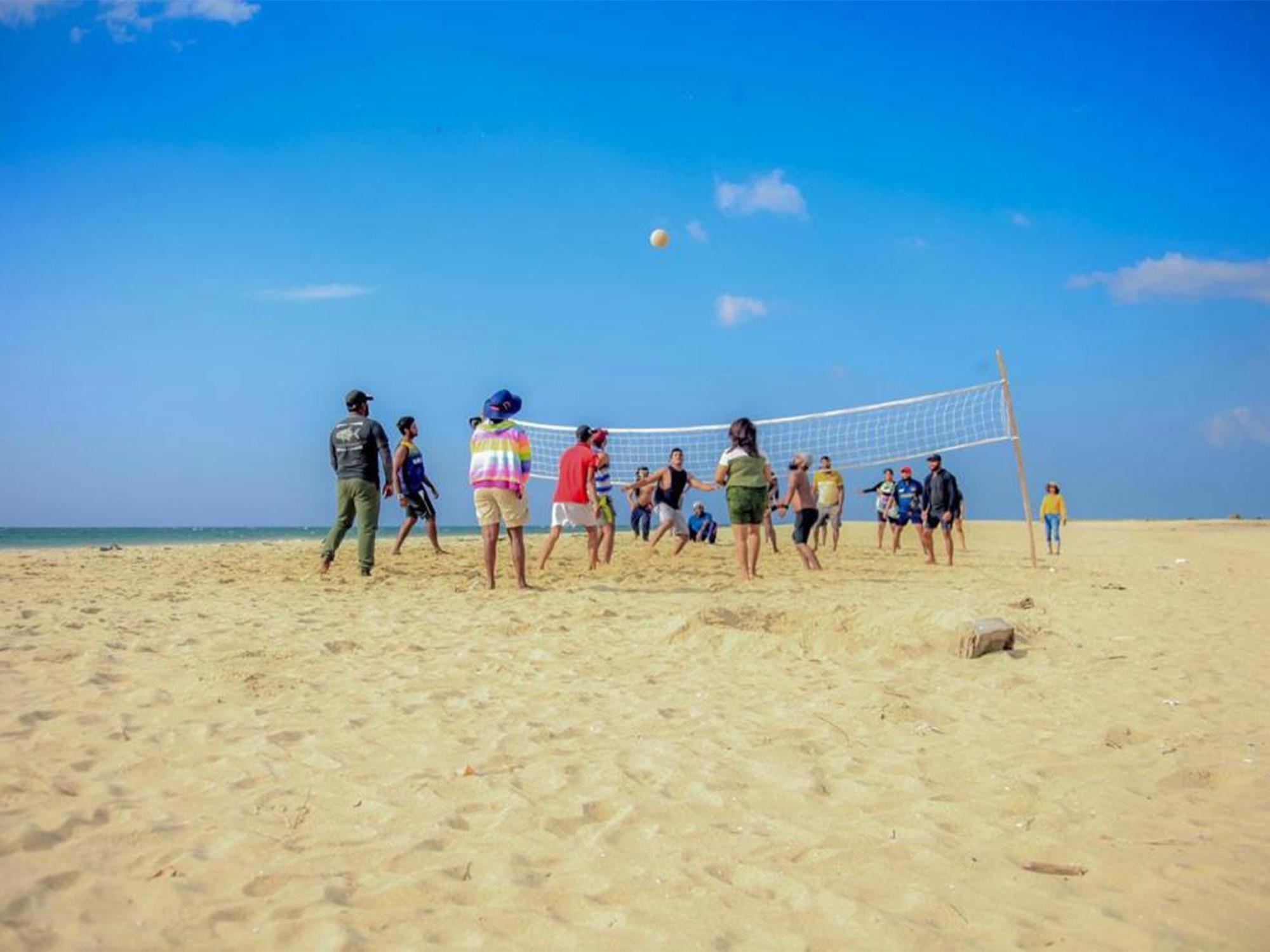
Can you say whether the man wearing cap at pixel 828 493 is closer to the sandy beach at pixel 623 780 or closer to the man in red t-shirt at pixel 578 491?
the man in red t-shirt at pixel 578 491

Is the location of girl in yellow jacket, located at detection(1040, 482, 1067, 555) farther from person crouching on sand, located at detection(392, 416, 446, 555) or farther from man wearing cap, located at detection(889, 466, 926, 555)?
person crouching on sand, located at detection(392, 416, 446, 555)

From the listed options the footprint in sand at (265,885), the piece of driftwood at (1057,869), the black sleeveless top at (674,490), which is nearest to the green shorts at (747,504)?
the black sleeveless top at (674,490)

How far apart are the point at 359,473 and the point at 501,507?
168cm

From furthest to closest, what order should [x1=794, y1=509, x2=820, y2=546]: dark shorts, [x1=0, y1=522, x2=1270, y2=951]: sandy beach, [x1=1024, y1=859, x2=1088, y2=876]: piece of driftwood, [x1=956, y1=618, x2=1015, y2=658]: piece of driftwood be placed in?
[x1=794, y1=509, x2=820, y2=546]: dark shorts → [x1=956, y1=618, x2=1015, y2=658]: piece of driftwood → [x1=1024, y1=859, x2=1088, y2=876]: piece of driftwood → [x1=0, y1=522, x2=1270, y2=951]: sandy beach

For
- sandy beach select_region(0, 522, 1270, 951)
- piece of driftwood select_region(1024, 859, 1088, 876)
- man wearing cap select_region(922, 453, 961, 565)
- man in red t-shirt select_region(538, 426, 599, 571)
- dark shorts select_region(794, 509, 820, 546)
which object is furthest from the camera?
man wearing cap select_region(922, 453, 961, 565)

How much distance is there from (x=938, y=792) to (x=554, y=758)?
1.36m

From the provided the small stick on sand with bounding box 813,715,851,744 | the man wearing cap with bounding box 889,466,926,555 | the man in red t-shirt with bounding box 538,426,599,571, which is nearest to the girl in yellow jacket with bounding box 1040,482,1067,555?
the man wearing cap with bounding box 889,466,926,555

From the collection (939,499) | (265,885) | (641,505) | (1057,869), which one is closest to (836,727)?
(1057,869)

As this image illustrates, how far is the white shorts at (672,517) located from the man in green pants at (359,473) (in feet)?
12.0

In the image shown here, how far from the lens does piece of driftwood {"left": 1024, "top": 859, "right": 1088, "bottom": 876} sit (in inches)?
94.3

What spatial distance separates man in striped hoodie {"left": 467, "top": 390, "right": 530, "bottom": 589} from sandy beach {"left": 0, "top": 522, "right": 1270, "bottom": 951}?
138 centimetres

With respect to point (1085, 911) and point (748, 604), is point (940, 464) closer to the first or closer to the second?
point (748, 604)

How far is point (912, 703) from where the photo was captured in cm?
412

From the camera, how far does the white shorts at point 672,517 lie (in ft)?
36.0
